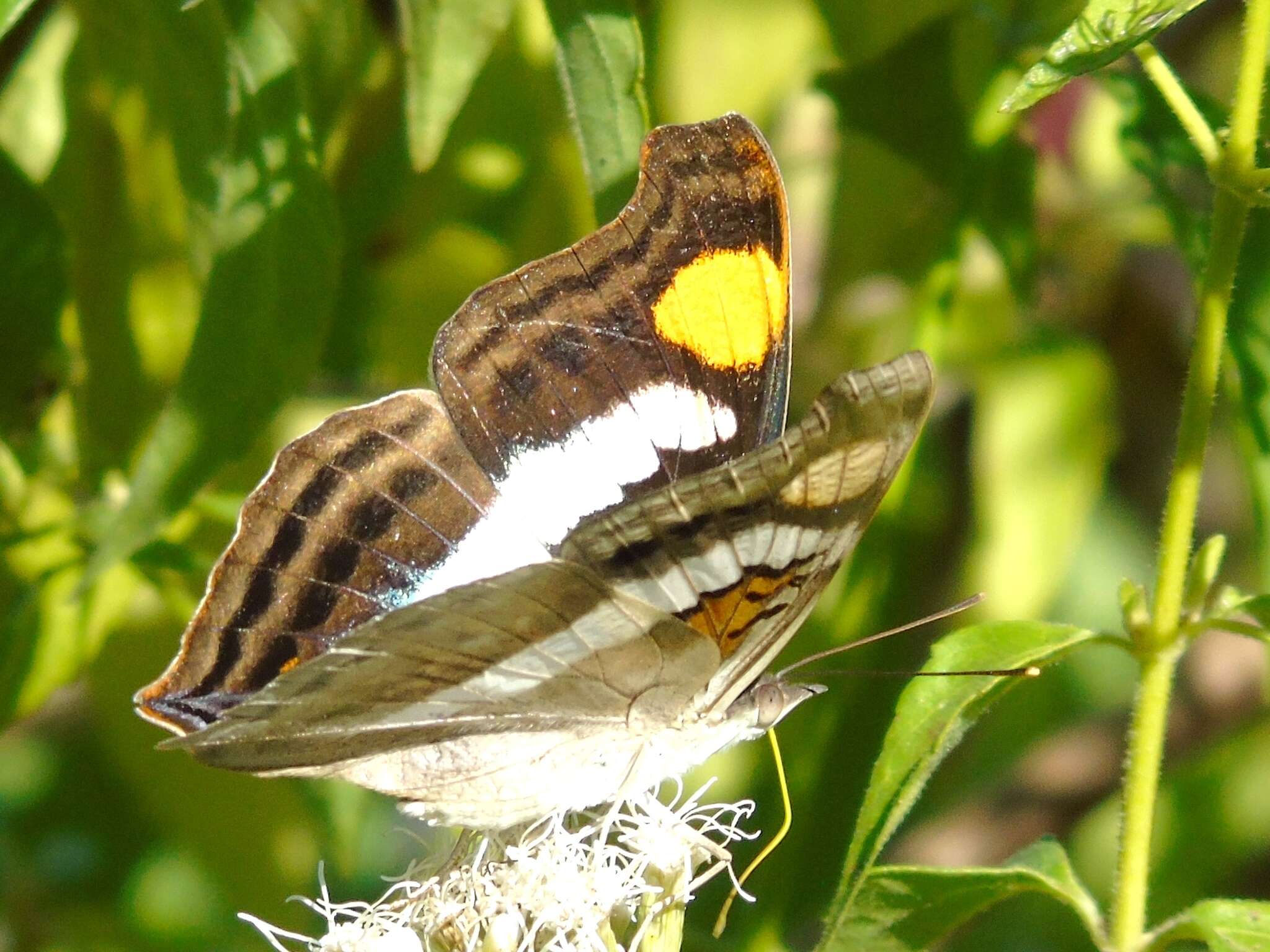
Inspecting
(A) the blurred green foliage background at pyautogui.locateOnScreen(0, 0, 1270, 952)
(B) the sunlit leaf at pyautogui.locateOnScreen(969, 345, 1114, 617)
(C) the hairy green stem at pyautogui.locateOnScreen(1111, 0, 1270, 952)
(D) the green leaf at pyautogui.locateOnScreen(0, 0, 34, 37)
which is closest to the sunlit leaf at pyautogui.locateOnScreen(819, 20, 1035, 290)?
(A) the blurred green foliage background at pyautogui.locateOnScreen(0, 0, 1270, 952)

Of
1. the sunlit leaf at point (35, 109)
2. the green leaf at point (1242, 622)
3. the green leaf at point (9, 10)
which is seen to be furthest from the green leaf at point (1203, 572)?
the sunlit leaf at point (35, 109)

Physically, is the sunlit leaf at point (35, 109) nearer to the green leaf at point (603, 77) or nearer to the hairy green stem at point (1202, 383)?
the green leaf at point (603, 77)

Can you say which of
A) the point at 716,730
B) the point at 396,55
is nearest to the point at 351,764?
the point at 716,730

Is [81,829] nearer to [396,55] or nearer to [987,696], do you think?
[396,55]

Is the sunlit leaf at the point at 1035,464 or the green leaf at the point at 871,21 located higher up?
the green leaf at the point at 871,21

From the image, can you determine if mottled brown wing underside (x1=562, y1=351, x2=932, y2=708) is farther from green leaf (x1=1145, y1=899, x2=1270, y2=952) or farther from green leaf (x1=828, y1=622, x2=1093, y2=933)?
green leaf (x1=1145, y1=899, x2=1270, y2=952)

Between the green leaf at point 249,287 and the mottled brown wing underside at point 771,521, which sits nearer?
the mottled brown wing underside at point 771,521
